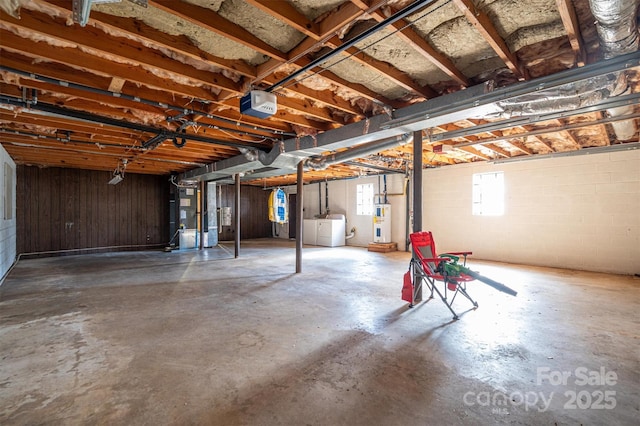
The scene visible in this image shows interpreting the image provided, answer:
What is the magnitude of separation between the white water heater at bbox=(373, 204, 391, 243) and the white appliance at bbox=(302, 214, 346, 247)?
138cm

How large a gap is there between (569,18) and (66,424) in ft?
12.2

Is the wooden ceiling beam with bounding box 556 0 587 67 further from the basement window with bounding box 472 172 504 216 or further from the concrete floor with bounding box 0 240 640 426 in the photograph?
the basement window with bounding box 472 172 504 216

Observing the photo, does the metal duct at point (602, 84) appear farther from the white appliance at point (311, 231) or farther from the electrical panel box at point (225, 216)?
the electrical panel box at point (225, 216)

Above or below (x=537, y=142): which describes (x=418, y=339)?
below

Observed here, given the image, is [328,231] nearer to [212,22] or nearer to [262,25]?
[262,25]

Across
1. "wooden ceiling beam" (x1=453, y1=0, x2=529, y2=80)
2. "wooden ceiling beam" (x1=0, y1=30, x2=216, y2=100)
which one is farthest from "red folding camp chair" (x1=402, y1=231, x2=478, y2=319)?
"wooden ceiling beam" (x1=0, y1=30, x2=216, y2=100)

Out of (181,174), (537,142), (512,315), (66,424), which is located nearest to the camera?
(66,424)

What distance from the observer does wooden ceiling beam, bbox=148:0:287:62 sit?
5.89ft

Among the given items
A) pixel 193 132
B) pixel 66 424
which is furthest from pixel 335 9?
pixel 193 132

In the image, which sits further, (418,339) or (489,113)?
(489,113)

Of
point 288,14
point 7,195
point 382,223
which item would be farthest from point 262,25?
point 382,223

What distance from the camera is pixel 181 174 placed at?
8.38 m

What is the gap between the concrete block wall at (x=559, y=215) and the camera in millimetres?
5203

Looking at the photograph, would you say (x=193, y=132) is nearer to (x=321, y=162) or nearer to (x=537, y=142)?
(x=321, y=162)
